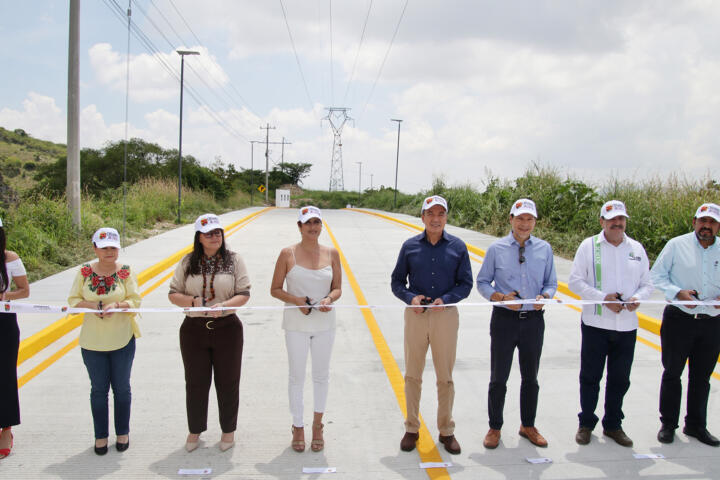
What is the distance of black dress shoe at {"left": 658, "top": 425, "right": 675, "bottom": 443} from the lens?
467 cm

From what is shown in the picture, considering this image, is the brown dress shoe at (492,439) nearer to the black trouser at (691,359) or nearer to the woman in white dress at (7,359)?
the black trouser at (691,359)

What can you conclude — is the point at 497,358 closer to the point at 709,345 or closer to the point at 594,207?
the point at 709,345

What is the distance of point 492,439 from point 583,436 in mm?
743

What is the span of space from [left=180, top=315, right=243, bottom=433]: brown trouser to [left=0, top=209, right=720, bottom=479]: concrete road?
0.27 m

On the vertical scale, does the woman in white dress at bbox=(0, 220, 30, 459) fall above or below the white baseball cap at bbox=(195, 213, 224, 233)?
below

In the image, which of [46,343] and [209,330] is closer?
[209,330]

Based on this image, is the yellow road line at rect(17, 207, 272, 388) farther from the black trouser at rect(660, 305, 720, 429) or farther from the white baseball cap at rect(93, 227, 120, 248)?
the black trouser at rect(660, 305, 720, 429)

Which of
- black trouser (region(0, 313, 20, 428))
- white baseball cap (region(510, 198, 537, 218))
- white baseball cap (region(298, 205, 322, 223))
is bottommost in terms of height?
black trouser (region(0, 313, 20, 428))

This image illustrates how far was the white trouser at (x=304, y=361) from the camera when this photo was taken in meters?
4.51

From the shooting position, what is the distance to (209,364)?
4480 millimetres

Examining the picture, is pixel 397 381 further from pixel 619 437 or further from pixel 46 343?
pixel 46 343

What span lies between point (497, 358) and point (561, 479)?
3.21 ft

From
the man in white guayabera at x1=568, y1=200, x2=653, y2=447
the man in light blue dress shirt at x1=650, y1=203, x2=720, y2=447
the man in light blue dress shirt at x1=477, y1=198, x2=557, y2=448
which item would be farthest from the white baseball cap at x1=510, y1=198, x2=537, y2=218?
the man in light blue dress shirt at x1=650, y1=203, x2=720, y2=447

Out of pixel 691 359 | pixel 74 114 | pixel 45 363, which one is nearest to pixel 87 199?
pixel 74 114
